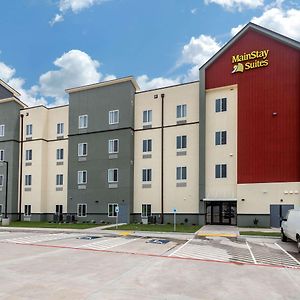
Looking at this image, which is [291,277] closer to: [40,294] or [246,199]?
[40,294]

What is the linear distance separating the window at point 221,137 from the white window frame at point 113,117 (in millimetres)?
10484

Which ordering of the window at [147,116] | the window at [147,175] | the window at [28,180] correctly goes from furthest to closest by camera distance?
the window at [28,180] < the window at [147,116] < the window at [147,175]

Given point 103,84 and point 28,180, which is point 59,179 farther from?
point 103,84

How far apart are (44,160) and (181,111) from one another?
17.4 metres

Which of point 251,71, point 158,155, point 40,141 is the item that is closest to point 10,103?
point 40,141

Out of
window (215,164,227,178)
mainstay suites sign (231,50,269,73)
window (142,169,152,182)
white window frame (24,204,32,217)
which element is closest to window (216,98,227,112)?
mainstay suites sign (231,50,269,73)

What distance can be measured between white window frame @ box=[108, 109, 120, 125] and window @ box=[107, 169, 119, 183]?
5.00 metres

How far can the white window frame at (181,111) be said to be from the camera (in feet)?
108

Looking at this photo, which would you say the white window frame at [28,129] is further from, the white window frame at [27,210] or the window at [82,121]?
the white window frame at [27,210]

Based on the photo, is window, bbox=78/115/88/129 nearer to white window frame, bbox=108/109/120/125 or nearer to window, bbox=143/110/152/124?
white window frame, bbox=108/109/120/125

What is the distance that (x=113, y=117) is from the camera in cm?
3550

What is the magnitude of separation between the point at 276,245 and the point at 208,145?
14.4 m

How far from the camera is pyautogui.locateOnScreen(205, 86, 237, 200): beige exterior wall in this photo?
30.2m

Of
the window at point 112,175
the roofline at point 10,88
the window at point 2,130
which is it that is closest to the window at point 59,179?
the window at point 112,175
